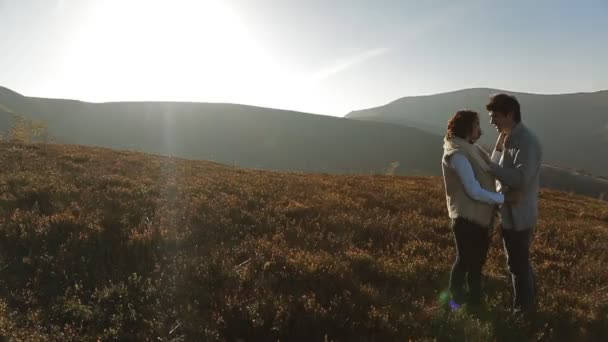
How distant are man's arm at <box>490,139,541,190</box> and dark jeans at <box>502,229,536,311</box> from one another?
0.68 m

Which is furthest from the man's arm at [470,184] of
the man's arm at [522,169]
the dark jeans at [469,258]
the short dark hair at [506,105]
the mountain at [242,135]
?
the mountain at [242,135]

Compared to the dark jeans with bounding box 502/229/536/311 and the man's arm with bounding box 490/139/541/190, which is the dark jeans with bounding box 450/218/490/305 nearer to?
the dark jeans with bounding box 502/229/536/311

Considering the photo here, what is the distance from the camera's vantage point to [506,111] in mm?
5113

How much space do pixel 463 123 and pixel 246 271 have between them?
3733 mm

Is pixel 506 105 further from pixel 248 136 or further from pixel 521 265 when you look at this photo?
pixel 248 136

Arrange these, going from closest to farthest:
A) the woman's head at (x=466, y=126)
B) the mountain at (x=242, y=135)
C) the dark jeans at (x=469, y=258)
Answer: the woman's head at (x=466, y=126), the dark jeans at (x=469, y=258), the mountain at (x=242, y=135)

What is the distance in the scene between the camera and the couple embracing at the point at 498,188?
4949 millimetres

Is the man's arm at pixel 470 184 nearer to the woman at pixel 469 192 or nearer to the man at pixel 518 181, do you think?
the woman at pixel 469 192

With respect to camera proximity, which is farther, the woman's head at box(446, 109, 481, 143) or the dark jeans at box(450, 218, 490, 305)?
the dark jeans at box(450, 218, 490, 305)

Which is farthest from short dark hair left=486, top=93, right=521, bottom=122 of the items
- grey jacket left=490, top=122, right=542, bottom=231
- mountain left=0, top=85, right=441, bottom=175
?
mountain left=0, top=85, right=441, bottom=175

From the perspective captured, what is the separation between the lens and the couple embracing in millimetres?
4949

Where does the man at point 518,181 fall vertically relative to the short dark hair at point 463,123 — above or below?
below

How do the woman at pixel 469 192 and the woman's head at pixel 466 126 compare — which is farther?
the woman's head at pixel 466 126

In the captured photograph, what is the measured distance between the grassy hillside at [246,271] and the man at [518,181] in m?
0.64
